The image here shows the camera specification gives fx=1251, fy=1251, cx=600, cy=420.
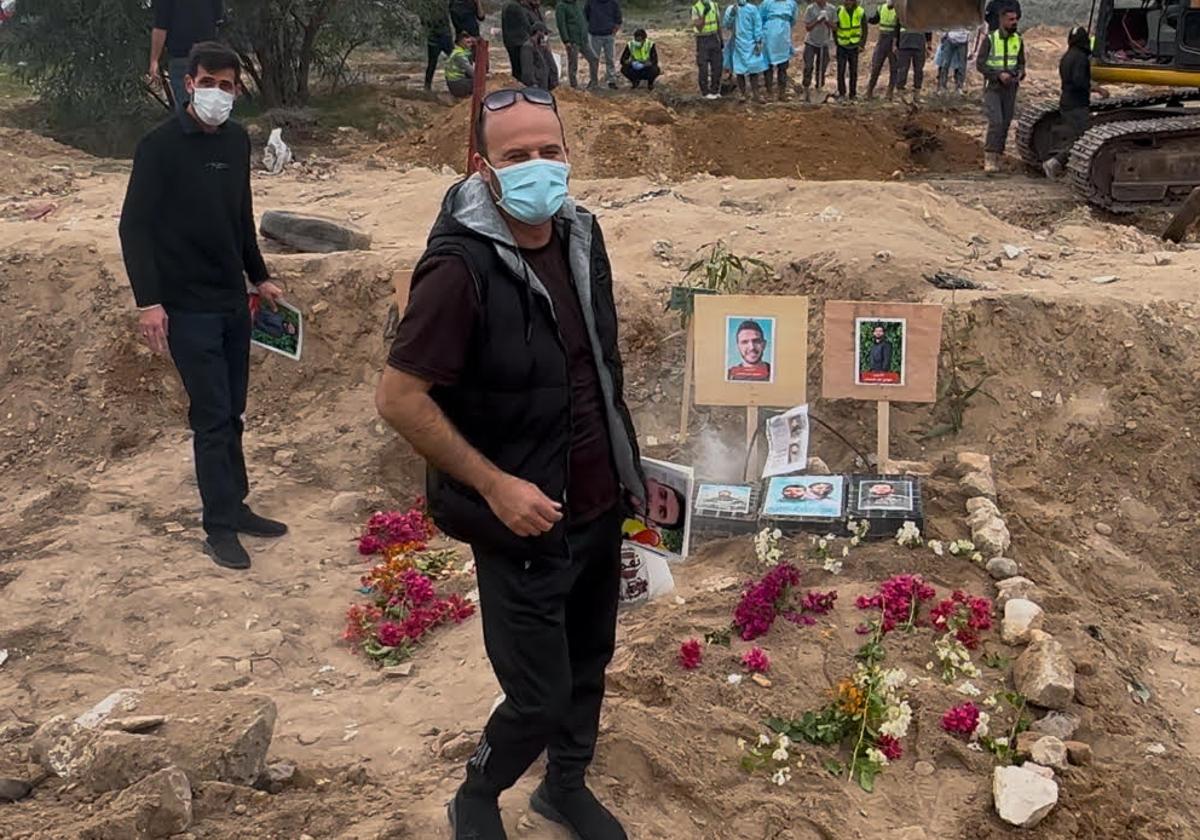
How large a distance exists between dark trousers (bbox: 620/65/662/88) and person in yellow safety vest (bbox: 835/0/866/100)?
10.2 feet

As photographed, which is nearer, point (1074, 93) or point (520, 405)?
point (520, 405)

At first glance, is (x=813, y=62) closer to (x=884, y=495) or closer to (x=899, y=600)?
(x=884, y=495)

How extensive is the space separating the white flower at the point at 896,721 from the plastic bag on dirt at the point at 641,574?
1007mm

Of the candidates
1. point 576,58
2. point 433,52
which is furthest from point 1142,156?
point 433,52

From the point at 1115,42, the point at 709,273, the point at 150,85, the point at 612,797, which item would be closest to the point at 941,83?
the point at 1115,42

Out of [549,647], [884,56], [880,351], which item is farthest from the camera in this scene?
[884,56]

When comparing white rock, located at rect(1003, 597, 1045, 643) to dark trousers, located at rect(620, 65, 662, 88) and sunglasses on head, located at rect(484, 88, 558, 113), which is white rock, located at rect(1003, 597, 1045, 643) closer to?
sunglasses on head, located at rect(484, 88, 558, 113)

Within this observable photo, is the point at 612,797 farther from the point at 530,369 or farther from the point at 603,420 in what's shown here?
the point at 530,369

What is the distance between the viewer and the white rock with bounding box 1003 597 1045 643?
4.84m

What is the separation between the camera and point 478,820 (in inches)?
137

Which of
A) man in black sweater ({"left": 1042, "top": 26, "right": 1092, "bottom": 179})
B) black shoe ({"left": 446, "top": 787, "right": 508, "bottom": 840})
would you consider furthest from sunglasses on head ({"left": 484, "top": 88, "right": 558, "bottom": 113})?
man in black sweater ({"left": 1042, "top": 26, "right": 1092, "bottom": 179})

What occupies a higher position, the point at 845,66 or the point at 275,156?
the point at 845,66

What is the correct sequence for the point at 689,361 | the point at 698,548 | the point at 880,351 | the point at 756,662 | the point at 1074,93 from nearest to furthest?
1. the point at 756,662
2. the point at 698,548
3. the point at 880,351
4. the point at 689,361
5. the point at 1074,93

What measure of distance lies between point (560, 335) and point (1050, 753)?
239 centimetres
